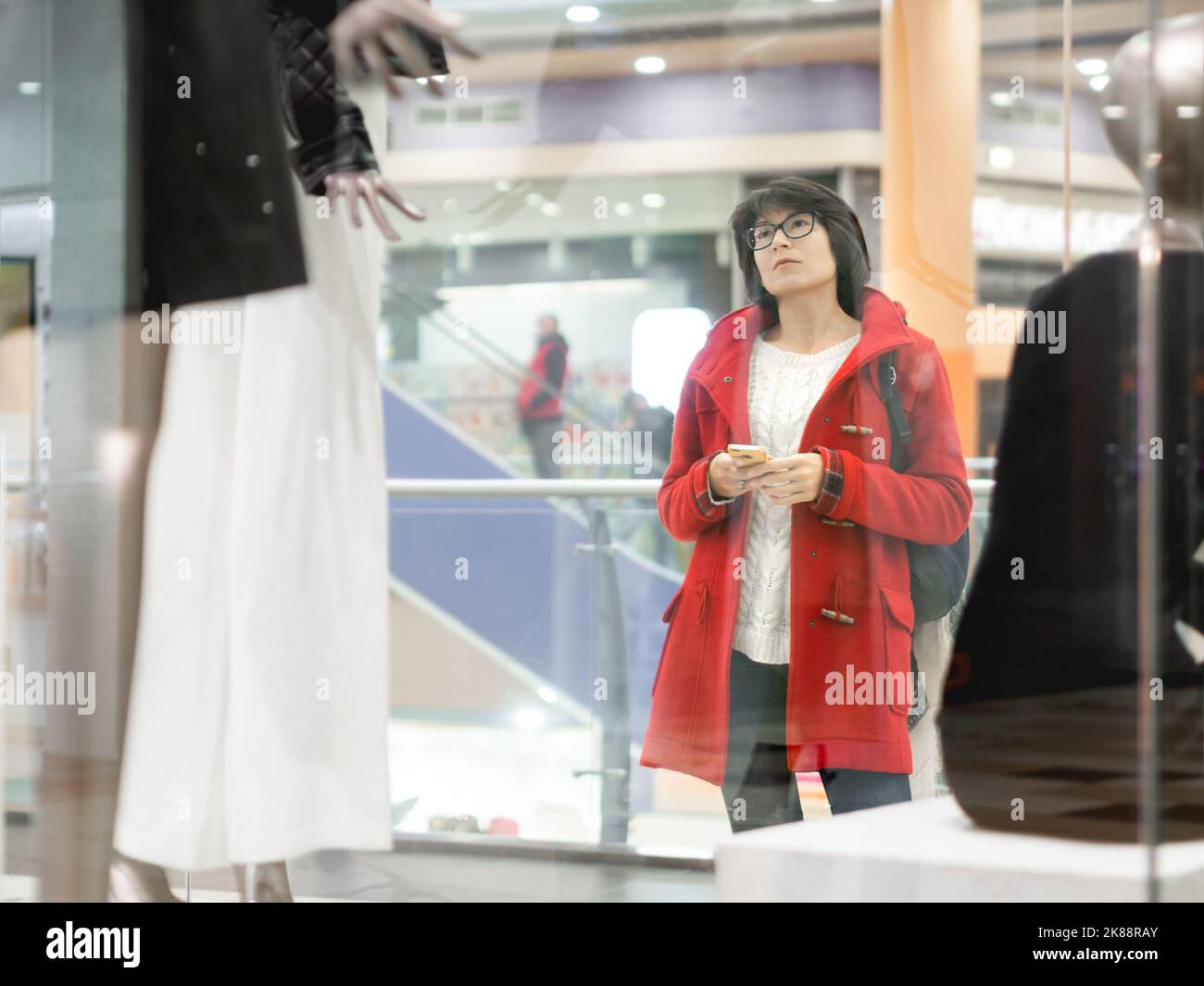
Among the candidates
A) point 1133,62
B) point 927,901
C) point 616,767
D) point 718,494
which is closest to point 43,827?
point 616,767

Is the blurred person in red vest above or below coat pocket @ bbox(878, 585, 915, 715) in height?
above

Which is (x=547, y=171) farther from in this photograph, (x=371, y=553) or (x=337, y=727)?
(x=337, y=727)

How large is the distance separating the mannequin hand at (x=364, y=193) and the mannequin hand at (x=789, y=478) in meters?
0.74

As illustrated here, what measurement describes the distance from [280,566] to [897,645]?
3.33 ft

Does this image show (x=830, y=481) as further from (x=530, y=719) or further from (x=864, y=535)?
(x=530, y=719)

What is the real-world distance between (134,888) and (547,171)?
1.40 meters

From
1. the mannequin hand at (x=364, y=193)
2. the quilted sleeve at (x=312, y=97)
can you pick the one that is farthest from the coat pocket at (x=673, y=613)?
the quilted sleeve at (x=312, y=97)

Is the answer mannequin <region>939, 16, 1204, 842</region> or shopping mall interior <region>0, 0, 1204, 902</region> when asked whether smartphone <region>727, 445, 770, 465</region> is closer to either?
shopping mall interior <region>0, 0, 1204, 902</region>

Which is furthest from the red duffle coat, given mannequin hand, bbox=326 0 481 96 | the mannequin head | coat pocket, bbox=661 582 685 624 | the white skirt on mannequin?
mannequin hand, bbox=326 0 481 96

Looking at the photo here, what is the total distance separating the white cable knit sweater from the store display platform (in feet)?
1.27

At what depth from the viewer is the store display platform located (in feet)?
7.13

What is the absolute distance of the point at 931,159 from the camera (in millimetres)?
2654

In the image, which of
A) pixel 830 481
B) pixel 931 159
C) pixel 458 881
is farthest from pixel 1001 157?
pixel 458 881

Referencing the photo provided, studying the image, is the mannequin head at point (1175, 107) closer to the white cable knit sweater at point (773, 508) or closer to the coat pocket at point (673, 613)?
the white cable knit sweater at point (773, 508)
